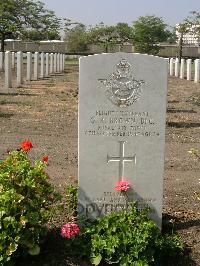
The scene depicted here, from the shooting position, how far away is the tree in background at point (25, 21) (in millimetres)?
34250

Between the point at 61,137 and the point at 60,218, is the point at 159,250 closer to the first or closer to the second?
the point at 60,218

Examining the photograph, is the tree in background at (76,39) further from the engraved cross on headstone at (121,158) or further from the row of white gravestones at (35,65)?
the engraved cross on headstone at (121,158)

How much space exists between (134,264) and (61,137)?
214 inches

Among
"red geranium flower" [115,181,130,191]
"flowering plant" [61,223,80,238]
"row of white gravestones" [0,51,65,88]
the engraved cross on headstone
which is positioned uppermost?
"row of white gravestones" [0,51,65,88]

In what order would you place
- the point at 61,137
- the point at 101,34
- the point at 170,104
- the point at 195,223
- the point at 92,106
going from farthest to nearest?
1. the point at 101,34
2. the point at 170,104
3. the point at 61,137
4. the point at 195,223
5. the point at 92,106

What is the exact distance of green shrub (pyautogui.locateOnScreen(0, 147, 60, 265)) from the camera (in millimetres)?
3939

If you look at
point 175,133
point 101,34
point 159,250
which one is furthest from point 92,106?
point 101,34

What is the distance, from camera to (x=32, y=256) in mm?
4309

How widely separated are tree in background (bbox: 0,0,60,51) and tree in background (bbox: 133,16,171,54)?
38.4 ft

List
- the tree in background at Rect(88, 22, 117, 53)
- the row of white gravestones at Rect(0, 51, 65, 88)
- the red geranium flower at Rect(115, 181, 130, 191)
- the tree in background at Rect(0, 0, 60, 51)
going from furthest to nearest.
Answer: the tree in background at Rect(88, 22, 117, 53), the tree in background at Rect(0, 0, 60, 51), the row of white gravestones at Rect(0, 51, 65, 88), the red geranium flower at Rect(115, 181, 130, 191)

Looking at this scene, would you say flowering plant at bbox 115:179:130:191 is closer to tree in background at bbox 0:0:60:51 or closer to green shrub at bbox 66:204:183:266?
green shrub at bbox 66:204:183:266

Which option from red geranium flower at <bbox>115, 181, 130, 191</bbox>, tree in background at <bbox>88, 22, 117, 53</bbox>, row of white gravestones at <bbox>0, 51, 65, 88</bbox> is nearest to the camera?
red geranium flower at <bbox>115, 181, 130, 191</bbox>

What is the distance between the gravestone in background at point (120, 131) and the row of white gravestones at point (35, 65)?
44.1 feet

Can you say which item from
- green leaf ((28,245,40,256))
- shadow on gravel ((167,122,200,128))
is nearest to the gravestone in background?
green leaf ((28,245,40,256))
